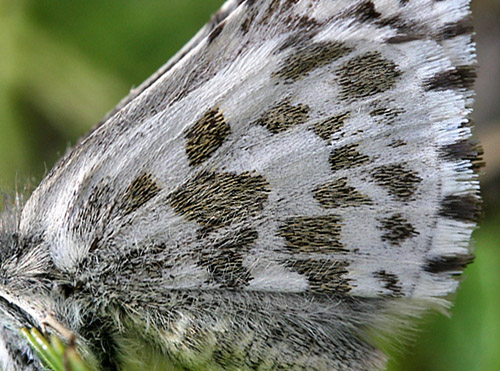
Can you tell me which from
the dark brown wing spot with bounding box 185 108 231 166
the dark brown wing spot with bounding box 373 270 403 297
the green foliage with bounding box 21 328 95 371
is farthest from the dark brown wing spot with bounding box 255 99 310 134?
the green foliage with bounding box 21 328 95 371

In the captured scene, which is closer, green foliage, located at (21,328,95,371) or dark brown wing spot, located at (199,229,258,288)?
green foliage, located at (21,328,95,371)

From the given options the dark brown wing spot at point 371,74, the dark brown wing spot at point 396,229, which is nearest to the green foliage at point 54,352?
the dark brown wing spot at point 396,229

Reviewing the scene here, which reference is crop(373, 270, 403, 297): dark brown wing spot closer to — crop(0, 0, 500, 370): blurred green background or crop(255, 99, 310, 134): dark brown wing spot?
Result: crop(255, 99, 310, 134): dark brown wing spot

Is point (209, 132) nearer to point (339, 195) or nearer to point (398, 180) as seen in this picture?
point (339, 195)

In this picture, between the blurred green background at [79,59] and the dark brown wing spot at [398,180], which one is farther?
the blurred green background at [79,59]

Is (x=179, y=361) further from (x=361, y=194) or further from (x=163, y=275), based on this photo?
(x=361, y=194)

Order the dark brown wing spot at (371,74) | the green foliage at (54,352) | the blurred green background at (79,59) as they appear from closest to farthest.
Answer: the green foliage at (54,352) < the dark brown wing spot at (371,74) < the blurred green background at (79,59)

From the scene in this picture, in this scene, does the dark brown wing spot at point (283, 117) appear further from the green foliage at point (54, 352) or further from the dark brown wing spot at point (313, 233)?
the green foliage at point (54, 352)

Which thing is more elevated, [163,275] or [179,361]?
[163,275]

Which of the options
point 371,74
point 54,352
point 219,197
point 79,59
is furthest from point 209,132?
point 79,59

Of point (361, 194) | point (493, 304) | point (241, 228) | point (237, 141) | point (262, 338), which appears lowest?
point (493, 304)

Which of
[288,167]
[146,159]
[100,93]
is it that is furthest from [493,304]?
[100,93]
